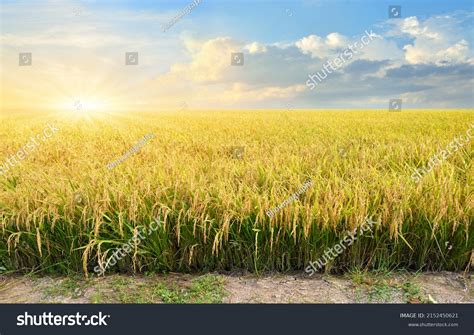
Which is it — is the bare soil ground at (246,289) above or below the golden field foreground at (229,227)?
below

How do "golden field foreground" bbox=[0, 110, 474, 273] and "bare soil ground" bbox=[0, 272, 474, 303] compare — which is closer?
"bare soil ground" bbox=[0, 272, 474, 303]

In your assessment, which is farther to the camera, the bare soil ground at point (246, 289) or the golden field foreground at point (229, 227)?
the golden field foreground at point (229, 227)

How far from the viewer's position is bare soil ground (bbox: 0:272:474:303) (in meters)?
2.89

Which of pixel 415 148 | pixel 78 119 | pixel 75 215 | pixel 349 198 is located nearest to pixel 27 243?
pixel 75 215

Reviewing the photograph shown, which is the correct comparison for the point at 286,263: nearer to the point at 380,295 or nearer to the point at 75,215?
the point at 380,295

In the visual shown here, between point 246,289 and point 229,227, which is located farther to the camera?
point 229,227

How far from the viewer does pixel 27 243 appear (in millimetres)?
3428

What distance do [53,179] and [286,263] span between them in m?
2.41

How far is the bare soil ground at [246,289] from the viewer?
2893mm

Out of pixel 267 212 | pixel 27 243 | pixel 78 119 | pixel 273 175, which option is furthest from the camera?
pixel 78 119

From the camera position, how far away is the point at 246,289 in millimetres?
2994

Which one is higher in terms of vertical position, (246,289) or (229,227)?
(229,227)

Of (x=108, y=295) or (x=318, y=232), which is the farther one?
(x=318, y=232)

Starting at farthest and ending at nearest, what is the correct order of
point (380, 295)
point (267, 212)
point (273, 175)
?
point (273, 175), point (267, 212), point (380, 295)
